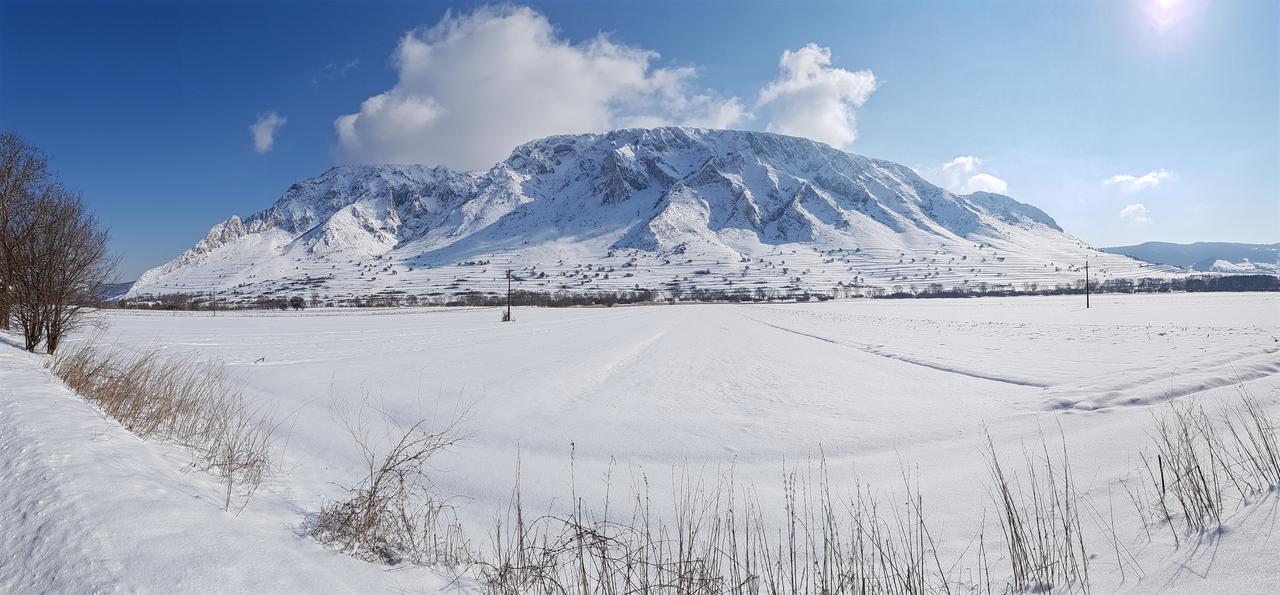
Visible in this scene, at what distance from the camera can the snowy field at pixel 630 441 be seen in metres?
3.08

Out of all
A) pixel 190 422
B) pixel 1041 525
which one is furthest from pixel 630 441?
pixel 190 422

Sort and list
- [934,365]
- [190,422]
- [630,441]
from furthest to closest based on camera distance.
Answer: [934,365], [630,441], [190,422]

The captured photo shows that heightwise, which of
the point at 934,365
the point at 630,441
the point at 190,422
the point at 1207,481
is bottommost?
the point at 630,441

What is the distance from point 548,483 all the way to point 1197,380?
13.8 m

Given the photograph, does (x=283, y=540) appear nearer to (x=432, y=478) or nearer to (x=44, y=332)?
(x=432, y=478)

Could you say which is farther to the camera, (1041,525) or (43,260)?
(43,260)

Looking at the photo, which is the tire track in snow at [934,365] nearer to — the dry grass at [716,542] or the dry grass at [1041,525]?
the dry grass at [1041,525]

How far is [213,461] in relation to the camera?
595 cm

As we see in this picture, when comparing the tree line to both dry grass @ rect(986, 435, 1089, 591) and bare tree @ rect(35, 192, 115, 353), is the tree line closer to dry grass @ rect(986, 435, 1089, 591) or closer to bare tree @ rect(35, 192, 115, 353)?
bare tree @ rect(35, 192, 115, 353)

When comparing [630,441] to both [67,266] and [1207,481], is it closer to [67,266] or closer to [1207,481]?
[1207,481]

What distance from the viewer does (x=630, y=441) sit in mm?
8727

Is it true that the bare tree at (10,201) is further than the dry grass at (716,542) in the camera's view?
Yes

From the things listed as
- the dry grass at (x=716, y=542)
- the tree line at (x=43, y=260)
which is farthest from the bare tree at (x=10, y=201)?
the dry grass at (x=716, y=542)

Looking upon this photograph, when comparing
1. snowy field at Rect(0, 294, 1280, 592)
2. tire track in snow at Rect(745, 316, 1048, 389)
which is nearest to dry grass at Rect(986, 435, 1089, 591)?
snowy field at Rect(0, 294, 1280, 592)
